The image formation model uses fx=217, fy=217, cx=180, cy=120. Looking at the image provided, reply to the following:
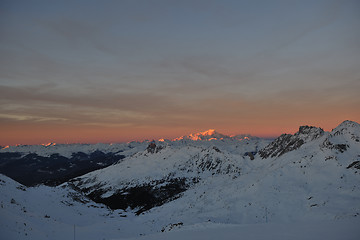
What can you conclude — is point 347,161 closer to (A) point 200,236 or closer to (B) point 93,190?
(A) point 200,236

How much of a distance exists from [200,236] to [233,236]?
2111 mm

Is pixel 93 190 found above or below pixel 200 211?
below

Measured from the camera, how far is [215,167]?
177 metres

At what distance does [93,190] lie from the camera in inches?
7456

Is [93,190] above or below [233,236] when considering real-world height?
below

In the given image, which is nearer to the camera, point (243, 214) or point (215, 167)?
point (243, 214)

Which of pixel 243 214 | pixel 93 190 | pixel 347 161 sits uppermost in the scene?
pixel 347 161

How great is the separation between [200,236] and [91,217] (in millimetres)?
43229

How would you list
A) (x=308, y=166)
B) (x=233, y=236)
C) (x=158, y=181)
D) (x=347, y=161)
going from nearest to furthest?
(x=233, y=236)
(x=347, y=161)
(x=308, y=166)
(x=158, y=181)

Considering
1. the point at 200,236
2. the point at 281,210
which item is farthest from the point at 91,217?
the point at 200,236

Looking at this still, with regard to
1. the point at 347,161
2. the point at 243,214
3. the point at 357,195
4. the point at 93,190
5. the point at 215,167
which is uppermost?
the point at 347,161

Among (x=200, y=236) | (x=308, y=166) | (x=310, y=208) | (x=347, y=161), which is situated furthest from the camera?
(x=308, y=166)

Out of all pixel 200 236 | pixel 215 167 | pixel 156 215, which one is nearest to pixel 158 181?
pixel 215 167

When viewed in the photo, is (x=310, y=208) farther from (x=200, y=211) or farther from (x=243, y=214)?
(x=200, y=211)
